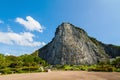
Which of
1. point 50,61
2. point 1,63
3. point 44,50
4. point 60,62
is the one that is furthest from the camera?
point 44,50

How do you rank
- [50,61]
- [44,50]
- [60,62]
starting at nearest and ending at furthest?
→ [60,62] < [50,61] < [44,50]

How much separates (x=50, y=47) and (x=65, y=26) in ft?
47.6

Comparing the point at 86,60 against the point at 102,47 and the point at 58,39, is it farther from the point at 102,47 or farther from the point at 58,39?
the point at 102,47

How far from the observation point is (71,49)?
374ft

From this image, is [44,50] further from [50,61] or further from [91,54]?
[91,54]

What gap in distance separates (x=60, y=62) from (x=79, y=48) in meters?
13.5

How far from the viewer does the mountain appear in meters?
112

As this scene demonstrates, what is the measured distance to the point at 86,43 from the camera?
408ft

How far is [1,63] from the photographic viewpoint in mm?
61969

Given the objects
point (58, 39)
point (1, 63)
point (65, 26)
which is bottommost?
point (1, 63)

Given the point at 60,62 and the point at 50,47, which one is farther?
the point at 50,47

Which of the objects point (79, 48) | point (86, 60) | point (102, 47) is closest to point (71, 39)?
point (79, 48)

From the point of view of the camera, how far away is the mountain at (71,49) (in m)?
112

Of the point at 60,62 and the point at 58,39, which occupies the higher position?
the point at 58,39
